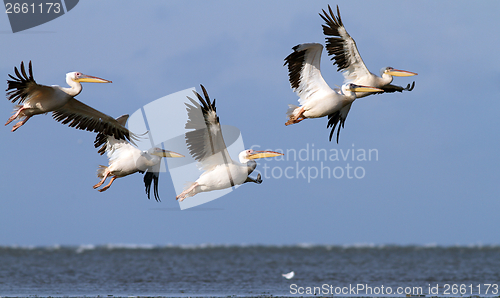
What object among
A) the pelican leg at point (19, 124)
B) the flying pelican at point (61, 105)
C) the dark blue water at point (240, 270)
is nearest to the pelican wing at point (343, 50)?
the flying pelican at point (61, 105)

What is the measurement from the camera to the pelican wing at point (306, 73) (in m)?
8.98

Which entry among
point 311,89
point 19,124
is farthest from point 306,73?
point 19,124

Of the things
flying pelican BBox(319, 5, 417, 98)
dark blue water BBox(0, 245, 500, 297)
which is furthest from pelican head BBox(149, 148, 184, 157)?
dark blue water BBox(0, 245, 500, 297)

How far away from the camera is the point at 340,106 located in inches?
364

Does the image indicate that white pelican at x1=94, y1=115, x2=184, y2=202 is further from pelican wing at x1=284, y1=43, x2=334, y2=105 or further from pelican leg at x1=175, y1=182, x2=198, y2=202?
pelican wing at x1=284, y1=43, x2=334, y2=105

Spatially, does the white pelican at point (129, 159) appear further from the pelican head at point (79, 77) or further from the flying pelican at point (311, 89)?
the flying pelican at point (311, 89)

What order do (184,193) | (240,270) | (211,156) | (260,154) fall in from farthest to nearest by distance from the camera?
1. (240,270)
2. (260,154)
3. (184,193)
4. (211,156)

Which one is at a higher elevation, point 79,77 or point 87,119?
point 79,77

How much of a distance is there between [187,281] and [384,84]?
32.8 ft

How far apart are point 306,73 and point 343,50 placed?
812 mm

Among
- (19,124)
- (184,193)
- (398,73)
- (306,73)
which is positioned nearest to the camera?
(184,193)

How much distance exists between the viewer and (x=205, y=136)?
24.9ft

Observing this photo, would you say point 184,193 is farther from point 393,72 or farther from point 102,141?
point 393,72

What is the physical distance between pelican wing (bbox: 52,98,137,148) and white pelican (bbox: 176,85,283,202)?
2.08 metres
